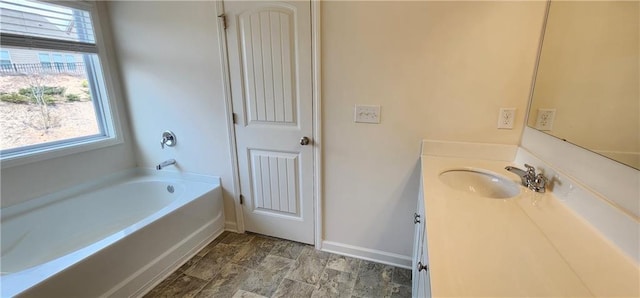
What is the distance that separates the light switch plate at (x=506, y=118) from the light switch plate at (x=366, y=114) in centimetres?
Result: 69

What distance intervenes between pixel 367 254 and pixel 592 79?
1615 millimetres

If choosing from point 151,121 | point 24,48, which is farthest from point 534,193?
point 24,48

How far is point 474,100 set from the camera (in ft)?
5.08

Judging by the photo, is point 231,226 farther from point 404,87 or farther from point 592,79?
point 592,79

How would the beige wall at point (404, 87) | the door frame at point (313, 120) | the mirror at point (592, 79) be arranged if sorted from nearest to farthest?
1. the mirror at point (592, 79)
2. the beige wall at point (404, 87)
3. the door frame at point (313, 120)

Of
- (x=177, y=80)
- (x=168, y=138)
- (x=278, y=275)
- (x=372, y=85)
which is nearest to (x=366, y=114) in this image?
(x=372, y=85)

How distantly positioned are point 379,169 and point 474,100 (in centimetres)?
70

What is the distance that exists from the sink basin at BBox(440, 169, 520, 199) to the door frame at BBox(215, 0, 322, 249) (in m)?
0.86

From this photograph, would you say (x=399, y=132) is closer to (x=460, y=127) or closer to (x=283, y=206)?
(x=460, y=127)

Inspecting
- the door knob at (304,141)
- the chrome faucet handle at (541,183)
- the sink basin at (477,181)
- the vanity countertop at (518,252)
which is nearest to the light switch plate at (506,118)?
the sink basin at (477,181)

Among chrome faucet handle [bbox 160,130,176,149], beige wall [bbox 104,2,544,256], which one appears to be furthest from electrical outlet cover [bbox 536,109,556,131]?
chrome faucet handle [bbox 160,130,176,149]

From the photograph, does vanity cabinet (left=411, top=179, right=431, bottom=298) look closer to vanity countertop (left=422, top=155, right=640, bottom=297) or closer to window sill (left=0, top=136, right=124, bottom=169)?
vanity countertop (left=422, top=155, right=640, bottom=297)

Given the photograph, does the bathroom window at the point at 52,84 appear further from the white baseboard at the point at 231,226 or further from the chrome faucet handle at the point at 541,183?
the chrome faucet handle at the point at 541,183

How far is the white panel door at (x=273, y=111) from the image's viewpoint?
1.79m
